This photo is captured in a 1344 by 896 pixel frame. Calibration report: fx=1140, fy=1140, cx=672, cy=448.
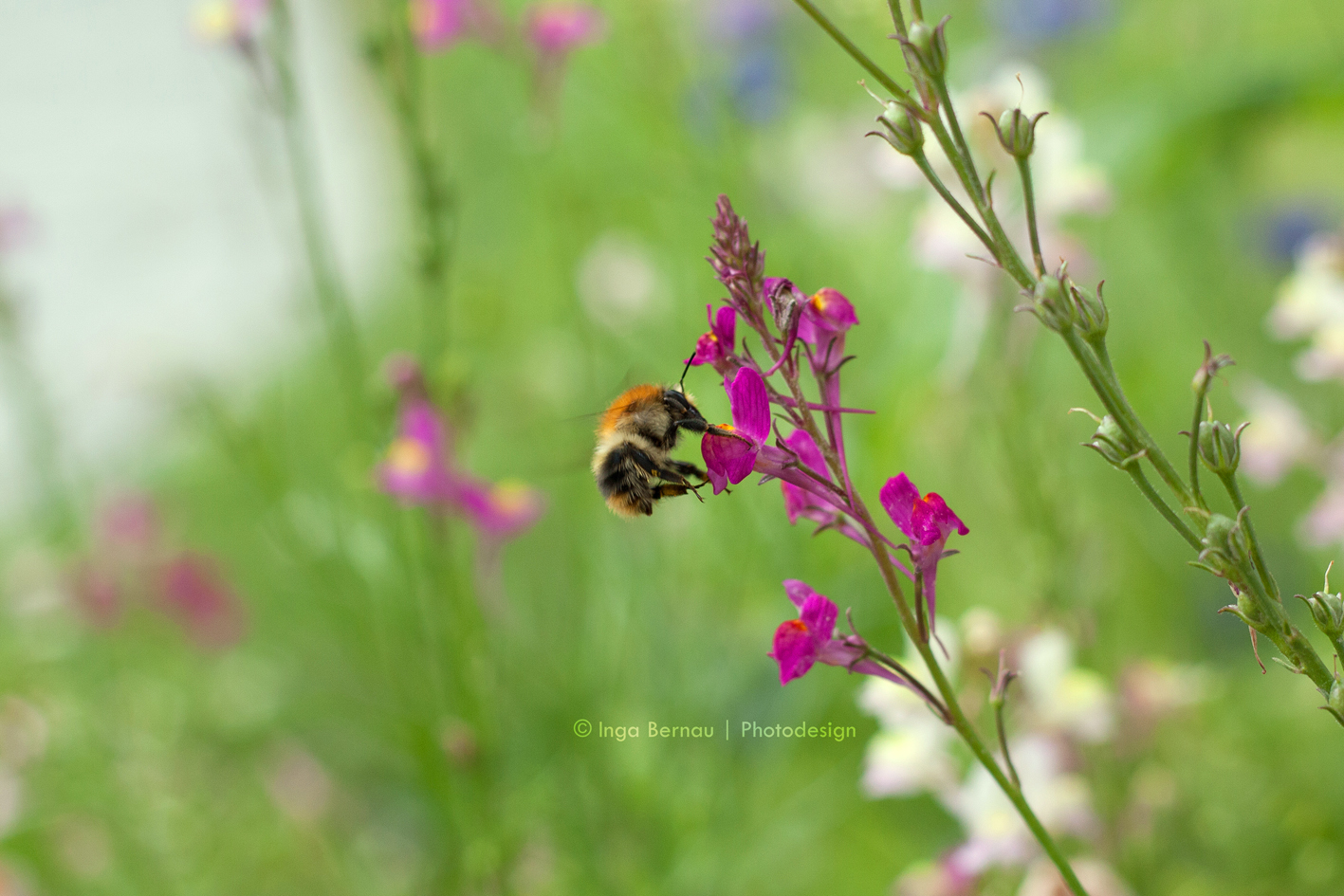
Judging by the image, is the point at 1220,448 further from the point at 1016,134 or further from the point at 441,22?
the point at 441,22

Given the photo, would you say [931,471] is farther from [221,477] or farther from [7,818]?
[221,477]

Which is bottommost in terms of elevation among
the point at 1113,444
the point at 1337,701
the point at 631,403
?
the point at 1337,701

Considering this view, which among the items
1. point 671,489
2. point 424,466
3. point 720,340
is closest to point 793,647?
point 720,340

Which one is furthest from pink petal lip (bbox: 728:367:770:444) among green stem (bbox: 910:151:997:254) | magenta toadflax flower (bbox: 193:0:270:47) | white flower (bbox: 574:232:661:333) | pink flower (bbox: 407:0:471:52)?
white flower (bbox: 574:232:661:333)

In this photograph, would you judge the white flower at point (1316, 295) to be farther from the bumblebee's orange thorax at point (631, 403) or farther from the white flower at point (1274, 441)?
the bumblebee's orange thorax at point (631, 403)

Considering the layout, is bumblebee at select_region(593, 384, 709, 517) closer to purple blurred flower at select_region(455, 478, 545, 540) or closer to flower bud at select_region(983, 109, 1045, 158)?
purple blurred flower at select_region(455, 478, 545, 540)

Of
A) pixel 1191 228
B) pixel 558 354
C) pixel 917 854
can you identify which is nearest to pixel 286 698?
pixel 558 354
